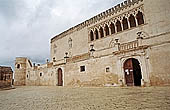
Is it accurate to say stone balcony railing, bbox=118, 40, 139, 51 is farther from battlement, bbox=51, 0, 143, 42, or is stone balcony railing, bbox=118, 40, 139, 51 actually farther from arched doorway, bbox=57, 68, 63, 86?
arched doorway, bbox=57, 68, 63, 86

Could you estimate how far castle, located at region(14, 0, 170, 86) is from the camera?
10.4m

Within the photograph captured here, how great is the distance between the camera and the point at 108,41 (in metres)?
19.5

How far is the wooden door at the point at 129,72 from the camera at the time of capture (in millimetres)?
11552

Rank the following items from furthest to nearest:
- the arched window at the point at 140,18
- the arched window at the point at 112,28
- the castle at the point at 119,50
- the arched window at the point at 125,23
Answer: the arched window at the point at 112,28 → the arched window at the point at 125,23 → the arched window at the point at 140,18 → the castle at the point at 119,50

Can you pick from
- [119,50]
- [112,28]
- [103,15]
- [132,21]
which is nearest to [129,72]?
[119,50]

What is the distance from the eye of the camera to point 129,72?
11.7 m

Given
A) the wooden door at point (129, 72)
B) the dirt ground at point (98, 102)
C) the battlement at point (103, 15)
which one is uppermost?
the battlement at point (103, 15)

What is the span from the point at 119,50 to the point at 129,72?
7.16 feet

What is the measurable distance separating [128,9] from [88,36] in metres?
7.75

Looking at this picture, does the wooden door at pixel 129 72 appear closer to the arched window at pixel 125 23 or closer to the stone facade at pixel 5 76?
the arched window at pixel 125 23

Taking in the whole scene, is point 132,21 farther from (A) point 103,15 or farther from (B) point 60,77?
(B) point 60,77

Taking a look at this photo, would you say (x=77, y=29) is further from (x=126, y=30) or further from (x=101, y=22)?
(x=126, y=30)

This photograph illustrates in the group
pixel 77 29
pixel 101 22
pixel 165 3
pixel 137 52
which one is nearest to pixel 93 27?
pixel 101 22

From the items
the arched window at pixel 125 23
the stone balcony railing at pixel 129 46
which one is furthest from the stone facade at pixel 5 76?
the arched window at pixel 125 23
